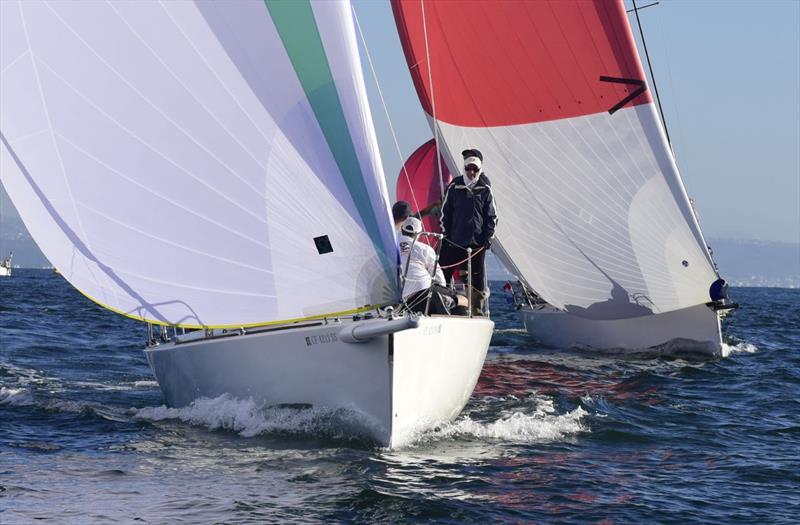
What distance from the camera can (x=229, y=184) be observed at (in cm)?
907

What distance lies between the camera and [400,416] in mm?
8727

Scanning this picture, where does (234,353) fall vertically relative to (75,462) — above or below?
above

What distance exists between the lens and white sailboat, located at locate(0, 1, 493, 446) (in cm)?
890

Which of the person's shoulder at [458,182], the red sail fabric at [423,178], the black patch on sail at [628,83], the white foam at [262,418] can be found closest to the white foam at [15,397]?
the white foam at [262,418]

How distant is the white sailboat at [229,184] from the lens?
8.90 metres

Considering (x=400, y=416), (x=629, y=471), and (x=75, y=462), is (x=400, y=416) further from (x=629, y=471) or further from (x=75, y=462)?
(x=75, y=462)

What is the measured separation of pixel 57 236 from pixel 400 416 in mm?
3461

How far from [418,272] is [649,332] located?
9.30m

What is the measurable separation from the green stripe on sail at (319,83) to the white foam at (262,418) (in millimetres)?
1637

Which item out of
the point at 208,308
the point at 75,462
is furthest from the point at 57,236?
the point at 75,462

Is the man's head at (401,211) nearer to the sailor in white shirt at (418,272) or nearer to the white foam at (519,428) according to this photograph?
the sailor in white shirt at (418,272)

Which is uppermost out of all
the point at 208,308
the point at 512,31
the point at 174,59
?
the point at 512,31

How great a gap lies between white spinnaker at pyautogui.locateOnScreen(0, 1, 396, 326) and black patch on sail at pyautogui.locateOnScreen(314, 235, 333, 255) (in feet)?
0.12

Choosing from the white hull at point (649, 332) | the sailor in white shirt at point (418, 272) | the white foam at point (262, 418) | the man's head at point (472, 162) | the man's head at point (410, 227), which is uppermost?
the man's head at point (472, 162)
